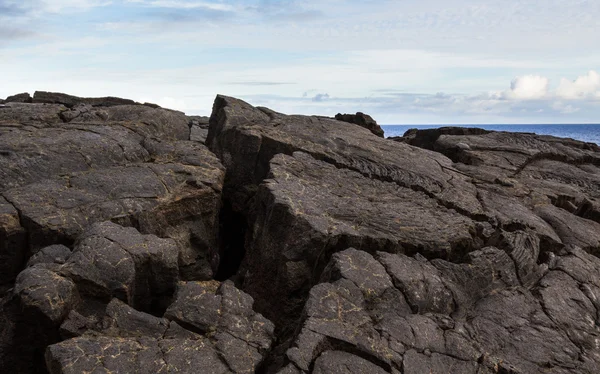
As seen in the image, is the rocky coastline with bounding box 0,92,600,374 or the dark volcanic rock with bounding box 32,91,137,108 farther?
the dark volcanic rock with bounding box 32,91,137,108

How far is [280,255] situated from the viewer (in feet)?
45.1

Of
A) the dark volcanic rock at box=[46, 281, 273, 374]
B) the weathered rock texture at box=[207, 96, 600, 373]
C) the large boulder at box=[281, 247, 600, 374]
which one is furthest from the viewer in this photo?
the weathered rock texture at box=[207, 96, 600, 373]

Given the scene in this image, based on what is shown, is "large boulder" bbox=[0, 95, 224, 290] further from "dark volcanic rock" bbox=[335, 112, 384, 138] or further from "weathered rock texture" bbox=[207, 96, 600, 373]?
"dark volcanic rock" bbox=[335, 112, 384, 138]

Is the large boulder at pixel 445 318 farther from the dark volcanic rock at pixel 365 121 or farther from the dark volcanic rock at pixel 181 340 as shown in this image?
the dark volcanic rock at pixel 365 121

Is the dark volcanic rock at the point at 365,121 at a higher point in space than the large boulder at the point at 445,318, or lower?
higher

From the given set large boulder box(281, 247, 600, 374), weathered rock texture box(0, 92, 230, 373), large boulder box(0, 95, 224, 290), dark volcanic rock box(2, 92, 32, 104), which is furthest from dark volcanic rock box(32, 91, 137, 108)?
large boulder box(281, 247, 600, 374)

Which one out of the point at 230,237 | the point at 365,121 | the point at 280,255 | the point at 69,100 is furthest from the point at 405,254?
the point at 69,100

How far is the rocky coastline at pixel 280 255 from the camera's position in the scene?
10.2 m

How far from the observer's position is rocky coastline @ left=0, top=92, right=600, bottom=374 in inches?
404

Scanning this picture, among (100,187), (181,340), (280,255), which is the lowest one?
(181,340)

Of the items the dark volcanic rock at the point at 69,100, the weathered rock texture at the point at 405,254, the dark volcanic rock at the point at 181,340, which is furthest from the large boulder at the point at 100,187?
the dark volcanic rock at the point at 69,100

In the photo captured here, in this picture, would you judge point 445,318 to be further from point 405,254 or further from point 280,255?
point 280,255

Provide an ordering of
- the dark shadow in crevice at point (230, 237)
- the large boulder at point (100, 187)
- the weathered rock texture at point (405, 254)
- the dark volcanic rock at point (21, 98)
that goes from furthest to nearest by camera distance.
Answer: the dark volcanic rock at point (21, 98) → the dark shadow in crevice at point (230, 237) → the large boulder at point (100, 187) → the weathered rock texture at point (405, 254)

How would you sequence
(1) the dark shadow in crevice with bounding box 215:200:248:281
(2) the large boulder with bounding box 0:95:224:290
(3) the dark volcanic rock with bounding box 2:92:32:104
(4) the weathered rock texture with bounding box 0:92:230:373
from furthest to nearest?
(3) the dark volcanic rock with bounding box 2:92:32:104
(1) the dark shadow in crevice with bounding box 215:200:248:281
(2) the large boulder with bounding box 0:95:224:290
(4) the weathered rock texture with bounding box 0:92:230:373
